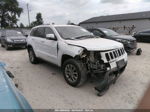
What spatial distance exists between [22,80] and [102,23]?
34.8 meters

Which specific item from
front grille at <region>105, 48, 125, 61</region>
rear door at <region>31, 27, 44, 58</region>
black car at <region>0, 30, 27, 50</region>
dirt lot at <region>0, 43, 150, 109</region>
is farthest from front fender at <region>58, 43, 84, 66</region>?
black car at <region>0, 30, 27, 50</region>

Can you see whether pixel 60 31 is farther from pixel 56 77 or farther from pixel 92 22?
pixel 92 22

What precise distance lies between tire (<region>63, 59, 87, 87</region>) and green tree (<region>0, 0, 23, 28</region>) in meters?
44.0

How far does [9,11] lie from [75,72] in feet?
154

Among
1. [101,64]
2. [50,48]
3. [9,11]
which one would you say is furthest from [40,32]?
[9,11]

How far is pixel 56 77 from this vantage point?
4.80 metres

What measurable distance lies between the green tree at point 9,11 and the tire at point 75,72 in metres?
44.0

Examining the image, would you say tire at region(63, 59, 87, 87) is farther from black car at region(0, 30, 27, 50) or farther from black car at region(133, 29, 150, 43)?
black car at region(133, 29, 150, 43)

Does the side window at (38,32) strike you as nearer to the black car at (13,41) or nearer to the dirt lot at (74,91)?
the dirt lot at (74,91)

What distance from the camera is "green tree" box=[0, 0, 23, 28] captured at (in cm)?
4194

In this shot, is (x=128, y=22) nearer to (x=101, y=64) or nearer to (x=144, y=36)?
(x=144, y=36)

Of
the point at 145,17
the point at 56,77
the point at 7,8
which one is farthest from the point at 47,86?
the point at 7,8

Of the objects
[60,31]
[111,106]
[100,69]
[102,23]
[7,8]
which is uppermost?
[7,8]

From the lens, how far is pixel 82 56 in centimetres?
370
